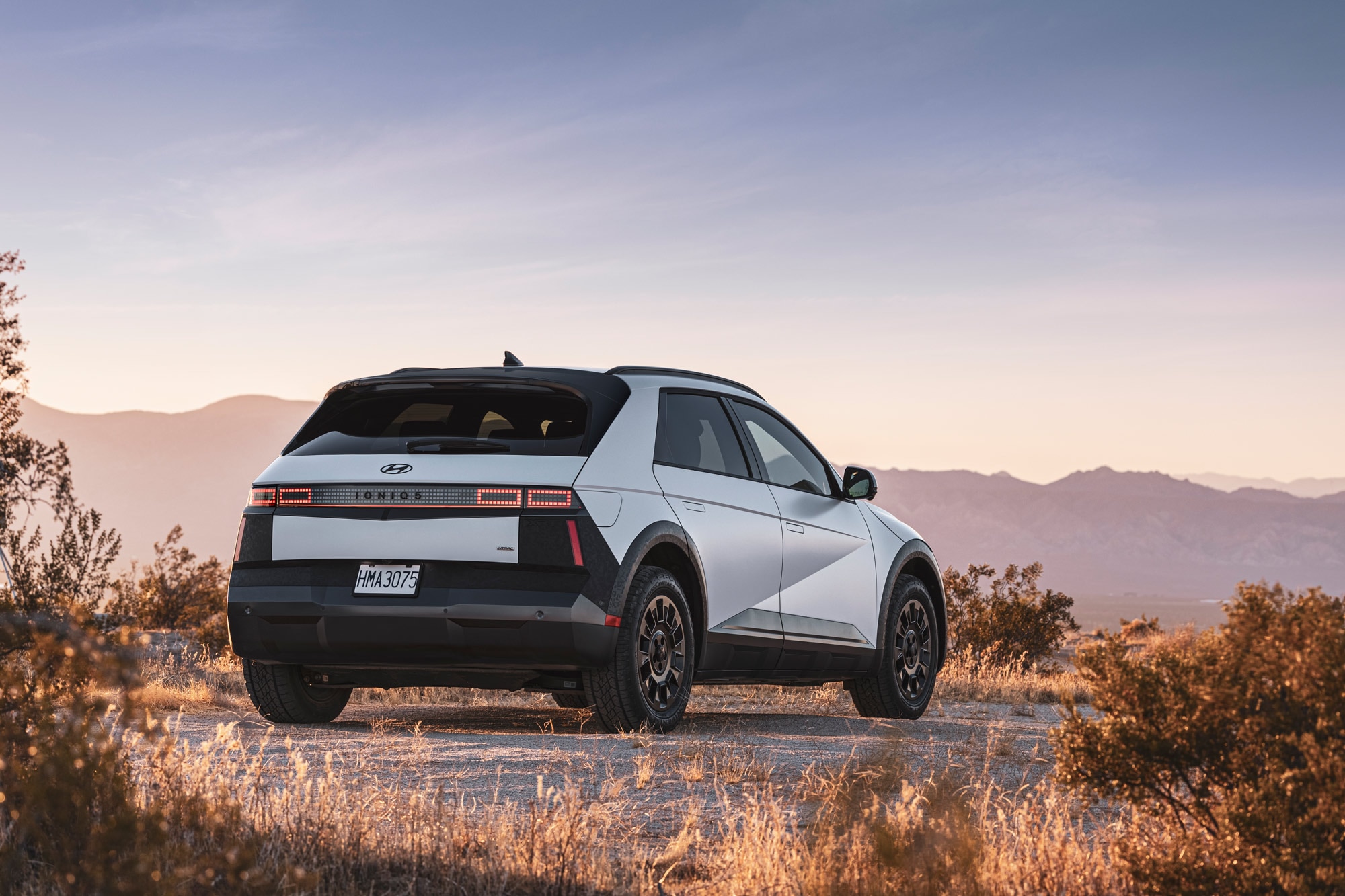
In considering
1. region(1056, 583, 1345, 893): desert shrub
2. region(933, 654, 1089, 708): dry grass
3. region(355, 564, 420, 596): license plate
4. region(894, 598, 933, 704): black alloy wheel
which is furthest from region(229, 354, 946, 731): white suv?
region(933, 654, 1089, 708): dry grass

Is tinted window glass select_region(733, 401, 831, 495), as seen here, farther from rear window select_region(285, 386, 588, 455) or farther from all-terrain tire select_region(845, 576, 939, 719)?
rear window select_region(285, 386, 588, 455)

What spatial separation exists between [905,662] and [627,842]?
18.5 ft

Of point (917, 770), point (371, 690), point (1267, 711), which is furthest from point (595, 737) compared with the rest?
point (371, 690)

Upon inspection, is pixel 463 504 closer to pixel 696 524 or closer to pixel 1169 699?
pixel 696 524

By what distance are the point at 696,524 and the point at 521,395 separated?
1.18m

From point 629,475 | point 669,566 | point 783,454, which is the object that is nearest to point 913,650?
point 783,454

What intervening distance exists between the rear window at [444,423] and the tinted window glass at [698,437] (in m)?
0.59

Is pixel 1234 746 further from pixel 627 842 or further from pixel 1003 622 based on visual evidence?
pixel 1003 622

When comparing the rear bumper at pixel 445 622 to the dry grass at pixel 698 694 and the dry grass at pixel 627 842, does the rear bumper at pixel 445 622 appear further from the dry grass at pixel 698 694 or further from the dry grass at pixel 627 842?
the dry grass at pixel 698 694

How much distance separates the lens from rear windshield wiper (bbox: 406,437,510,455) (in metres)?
7.29

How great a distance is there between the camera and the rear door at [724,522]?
7.96 m

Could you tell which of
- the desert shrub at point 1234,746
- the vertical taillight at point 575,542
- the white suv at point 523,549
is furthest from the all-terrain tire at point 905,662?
the desert shrub at point 1234,746

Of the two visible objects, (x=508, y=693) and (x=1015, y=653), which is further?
(x=1015, y=653)

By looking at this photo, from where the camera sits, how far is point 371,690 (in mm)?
12172
